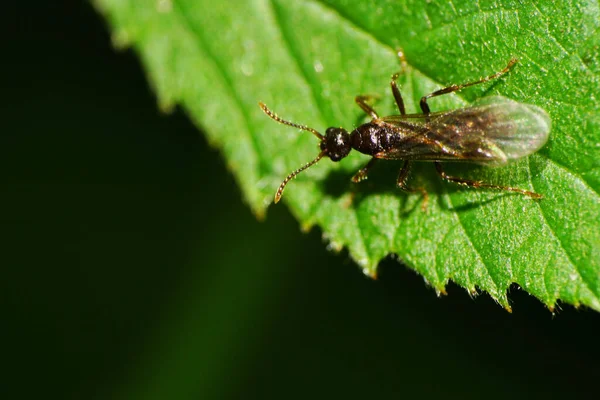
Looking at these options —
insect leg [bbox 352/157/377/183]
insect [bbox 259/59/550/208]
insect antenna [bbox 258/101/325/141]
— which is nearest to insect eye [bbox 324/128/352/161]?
insect [bbox 259/59/550/208]

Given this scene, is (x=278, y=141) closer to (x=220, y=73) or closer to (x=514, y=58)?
(x=220, y=73)

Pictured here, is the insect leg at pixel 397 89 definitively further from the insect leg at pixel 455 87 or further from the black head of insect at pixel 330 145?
the black head of insect at pixel 330 145

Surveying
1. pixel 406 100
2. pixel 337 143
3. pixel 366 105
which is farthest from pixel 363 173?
pixel 406 100

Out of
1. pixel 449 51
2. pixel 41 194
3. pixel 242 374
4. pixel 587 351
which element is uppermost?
pixel 41 194

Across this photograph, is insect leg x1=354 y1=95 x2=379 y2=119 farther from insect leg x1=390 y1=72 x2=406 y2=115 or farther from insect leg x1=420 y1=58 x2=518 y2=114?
insect leg x1=420 y1=58 x2=518 y2=114

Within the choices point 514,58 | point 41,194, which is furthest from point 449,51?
point 41,194

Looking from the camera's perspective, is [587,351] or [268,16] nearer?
[268,16]

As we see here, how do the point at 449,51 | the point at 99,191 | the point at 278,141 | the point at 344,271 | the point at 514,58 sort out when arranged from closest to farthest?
the point at 514,58 < the point at 449,51 < the point at 278,141 < the point at 344,271 < the point at 99,191
